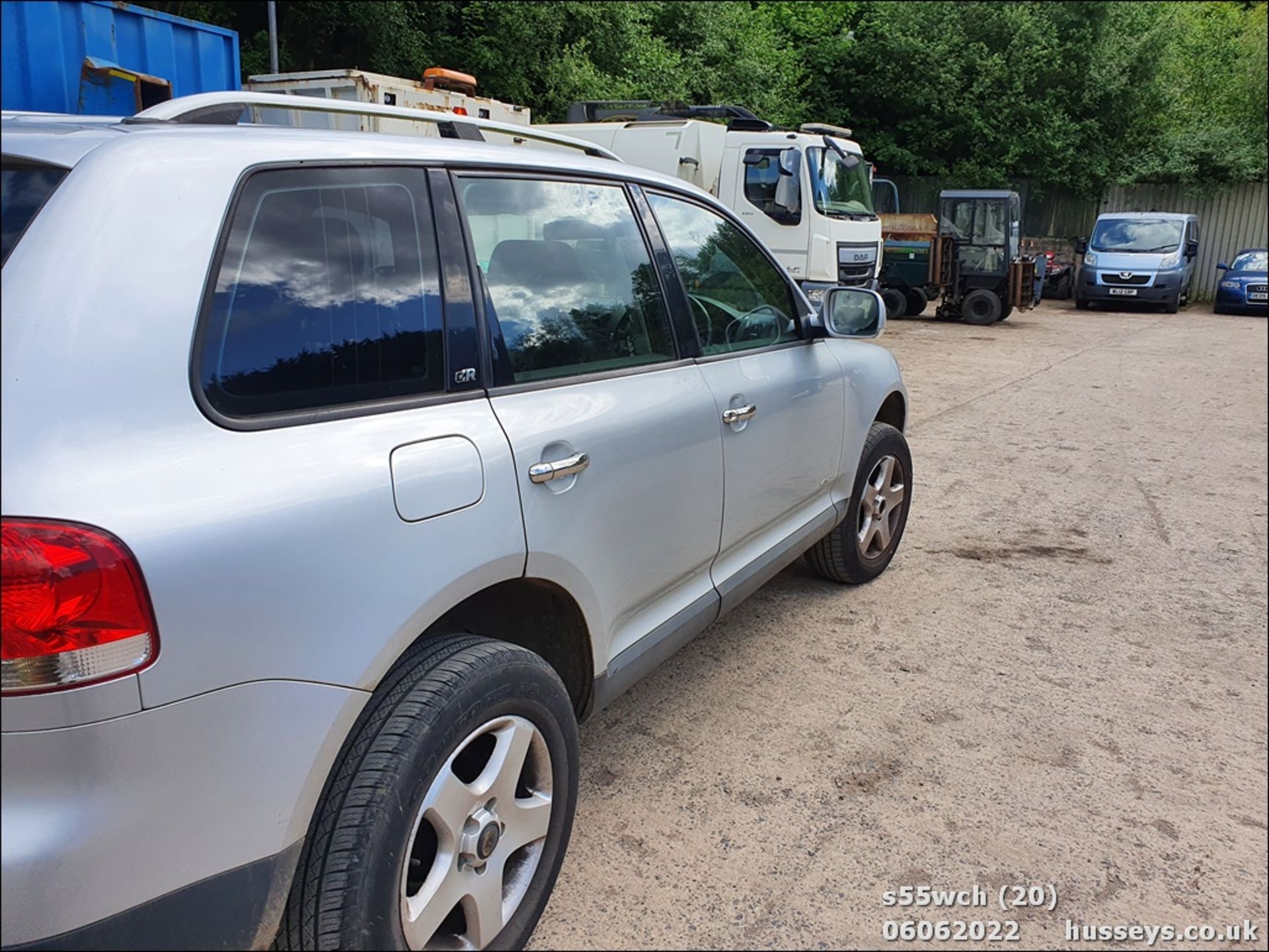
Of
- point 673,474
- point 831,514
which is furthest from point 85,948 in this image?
point 831,514

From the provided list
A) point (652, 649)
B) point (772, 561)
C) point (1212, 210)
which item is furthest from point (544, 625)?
point (1212, 210)

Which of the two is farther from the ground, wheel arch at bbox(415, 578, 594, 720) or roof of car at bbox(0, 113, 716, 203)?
roof of car at bbox(0, 113, 716, 203)

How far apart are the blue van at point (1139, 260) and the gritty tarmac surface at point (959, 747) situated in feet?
52.1

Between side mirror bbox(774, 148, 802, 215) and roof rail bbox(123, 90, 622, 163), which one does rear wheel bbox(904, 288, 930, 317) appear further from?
roof rail bbox(123, 90, 622, 163)

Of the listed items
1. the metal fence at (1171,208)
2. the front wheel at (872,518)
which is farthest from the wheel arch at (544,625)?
the metal fence at (1171,208)

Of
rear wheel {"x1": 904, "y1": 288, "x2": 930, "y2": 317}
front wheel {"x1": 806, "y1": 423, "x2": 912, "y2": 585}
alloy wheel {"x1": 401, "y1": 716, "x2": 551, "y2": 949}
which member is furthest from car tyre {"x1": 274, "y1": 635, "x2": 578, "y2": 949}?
rear wheel {"x1": 904, "y1": 288, "x2": 930, "y2": 317}

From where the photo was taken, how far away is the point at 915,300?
18.8 m

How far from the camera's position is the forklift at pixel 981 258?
1734 centimetres

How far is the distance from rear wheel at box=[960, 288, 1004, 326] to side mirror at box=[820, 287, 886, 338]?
595 inches

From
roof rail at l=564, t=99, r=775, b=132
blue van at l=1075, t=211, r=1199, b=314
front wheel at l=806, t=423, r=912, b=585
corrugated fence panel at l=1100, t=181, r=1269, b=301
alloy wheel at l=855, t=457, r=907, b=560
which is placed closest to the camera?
front wheel at l=806, t=423, r=912, b=585

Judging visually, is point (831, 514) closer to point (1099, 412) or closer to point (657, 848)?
point (657, 848)

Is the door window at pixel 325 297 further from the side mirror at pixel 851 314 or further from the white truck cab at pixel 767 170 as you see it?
the white truck cab at pixel 767 170

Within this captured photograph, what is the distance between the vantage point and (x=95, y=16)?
19.7 feet

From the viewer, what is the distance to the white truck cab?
45.6 feet
